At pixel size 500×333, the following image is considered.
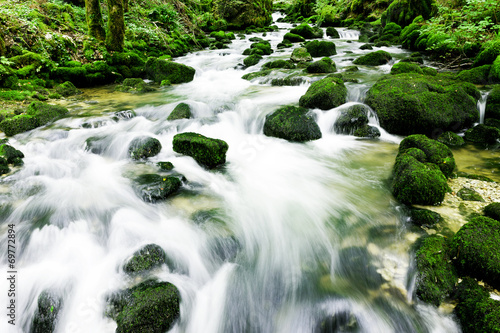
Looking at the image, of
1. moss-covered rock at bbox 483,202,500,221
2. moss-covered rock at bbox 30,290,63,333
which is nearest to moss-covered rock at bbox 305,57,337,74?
moss-covered rock at bbox 483,202,500,221

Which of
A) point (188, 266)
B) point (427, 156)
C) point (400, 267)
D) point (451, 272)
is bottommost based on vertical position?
point (188, 266)

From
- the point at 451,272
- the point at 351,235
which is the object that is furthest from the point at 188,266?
the point at 451,272

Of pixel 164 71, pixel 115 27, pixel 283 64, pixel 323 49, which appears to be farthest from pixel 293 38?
pixel 115 27

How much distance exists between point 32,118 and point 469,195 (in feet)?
28.6

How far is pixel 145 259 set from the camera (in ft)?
9.12

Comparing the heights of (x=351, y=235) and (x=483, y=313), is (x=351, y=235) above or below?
below

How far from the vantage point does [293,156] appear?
5.36 metres

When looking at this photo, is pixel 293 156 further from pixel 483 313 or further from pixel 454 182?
pixel 483 313

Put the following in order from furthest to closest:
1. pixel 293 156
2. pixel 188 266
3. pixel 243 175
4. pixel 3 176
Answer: pixel 293 156, pixel 243 175, pixel 3 176, pixel 188 266

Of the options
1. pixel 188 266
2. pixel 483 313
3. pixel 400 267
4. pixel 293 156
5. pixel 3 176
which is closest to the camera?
pixel 483 313

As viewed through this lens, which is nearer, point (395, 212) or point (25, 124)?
point (395, 212)

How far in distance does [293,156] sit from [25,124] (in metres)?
6.18

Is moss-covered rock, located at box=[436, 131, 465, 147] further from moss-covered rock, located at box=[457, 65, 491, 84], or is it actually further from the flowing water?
moss-covered rock, located at box=[457, 65, 491, 84]

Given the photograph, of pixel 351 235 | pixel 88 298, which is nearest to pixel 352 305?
pixel 351 235
